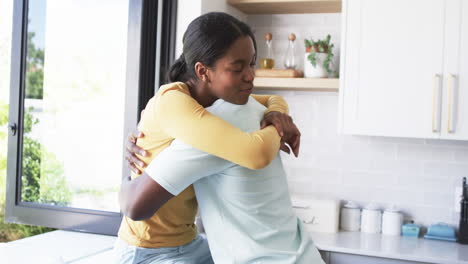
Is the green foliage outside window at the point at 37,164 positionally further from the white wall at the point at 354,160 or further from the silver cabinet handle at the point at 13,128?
the white wall at the point at 354,160

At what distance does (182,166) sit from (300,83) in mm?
1855

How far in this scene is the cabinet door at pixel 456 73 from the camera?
271 centimetres

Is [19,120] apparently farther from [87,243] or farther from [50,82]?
[87,243]

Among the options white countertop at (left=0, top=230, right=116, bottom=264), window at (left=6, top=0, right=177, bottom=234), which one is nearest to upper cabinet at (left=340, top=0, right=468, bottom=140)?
window at (left=6, top=0, right=177, bottom=234)

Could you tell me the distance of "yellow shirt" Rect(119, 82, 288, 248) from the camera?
51.5 inches

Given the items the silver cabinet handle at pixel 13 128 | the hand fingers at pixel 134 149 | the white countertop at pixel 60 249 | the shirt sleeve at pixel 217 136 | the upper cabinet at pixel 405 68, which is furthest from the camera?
the silver cabinet handle at pixel 13 128

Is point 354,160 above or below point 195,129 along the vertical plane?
below

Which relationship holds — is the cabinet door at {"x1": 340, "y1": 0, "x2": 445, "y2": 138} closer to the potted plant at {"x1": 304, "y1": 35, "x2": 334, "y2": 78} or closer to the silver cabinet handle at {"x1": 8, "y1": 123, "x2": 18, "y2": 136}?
the potted plant at {"x1": 304, "y1": 35, "x2": 334, "y2": 78}

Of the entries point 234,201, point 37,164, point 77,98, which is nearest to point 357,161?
point 77,98

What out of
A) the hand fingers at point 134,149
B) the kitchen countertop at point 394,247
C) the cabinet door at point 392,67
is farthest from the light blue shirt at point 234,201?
the cabinet door at point 392,67

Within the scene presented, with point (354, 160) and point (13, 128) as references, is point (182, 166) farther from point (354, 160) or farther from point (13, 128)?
point (354, 160)

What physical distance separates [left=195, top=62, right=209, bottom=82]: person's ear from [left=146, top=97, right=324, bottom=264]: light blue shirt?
0.10 m

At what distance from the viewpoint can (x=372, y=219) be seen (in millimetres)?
3115

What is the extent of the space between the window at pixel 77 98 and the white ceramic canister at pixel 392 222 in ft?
4.78
